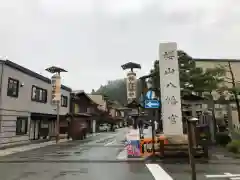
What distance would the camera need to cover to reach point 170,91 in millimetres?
14242

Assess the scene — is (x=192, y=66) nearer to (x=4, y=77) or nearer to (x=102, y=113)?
(x=4, y=77)

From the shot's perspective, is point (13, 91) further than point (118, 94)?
No

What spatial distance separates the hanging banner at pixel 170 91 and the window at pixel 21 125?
13901mm

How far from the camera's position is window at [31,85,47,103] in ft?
86.8

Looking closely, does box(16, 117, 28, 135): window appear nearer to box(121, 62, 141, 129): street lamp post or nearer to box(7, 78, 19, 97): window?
box(7, 78, 19, 97): window

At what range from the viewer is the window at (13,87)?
21766 millimetres

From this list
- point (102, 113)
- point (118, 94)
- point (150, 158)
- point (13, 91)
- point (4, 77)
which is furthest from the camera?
point (118, 94)

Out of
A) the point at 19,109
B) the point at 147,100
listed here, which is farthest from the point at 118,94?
the point at 147,100

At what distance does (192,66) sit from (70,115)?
53.4 feet

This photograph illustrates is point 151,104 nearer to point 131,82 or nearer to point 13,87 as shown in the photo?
point 131,82

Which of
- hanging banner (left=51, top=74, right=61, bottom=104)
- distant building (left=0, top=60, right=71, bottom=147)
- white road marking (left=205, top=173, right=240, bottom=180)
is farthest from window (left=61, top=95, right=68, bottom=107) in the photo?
white road marking (left=205, top=173, right=240, bottom=180)

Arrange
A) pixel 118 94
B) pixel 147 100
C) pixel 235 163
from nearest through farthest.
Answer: pixel 235 163 < pixel 147 100 < pixel 118 94

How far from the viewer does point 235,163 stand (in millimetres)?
12586

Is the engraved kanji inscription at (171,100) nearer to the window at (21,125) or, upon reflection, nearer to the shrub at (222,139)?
the shrub at (222,139)
